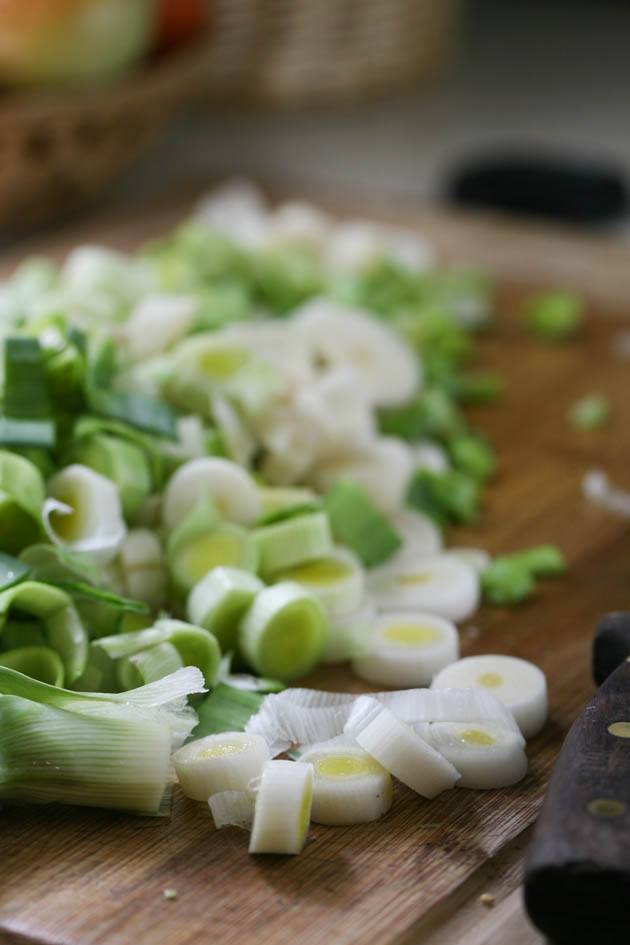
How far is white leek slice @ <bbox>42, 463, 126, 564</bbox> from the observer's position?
1213 mm

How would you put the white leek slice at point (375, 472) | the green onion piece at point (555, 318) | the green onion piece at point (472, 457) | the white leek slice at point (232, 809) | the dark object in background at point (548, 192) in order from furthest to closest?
the dark object in background at point (548, 192) < the green onion piece at point (555, 318) < the green onion piece at point (472, 457) < the white leek slice at point (375, 472) < the white leek slice at point (232, 809)

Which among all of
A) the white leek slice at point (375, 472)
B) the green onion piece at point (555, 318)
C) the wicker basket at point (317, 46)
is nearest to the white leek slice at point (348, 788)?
the white leek slice at point (375, 472)

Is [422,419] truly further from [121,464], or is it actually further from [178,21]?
[178,21]

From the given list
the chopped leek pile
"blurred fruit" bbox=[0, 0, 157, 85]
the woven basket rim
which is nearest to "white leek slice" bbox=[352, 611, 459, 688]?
the chopped leek pile

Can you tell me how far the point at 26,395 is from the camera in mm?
1253

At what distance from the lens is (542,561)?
141cm

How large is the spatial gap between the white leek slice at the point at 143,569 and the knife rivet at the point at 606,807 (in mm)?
536

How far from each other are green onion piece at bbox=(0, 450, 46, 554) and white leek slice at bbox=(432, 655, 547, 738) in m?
0.36

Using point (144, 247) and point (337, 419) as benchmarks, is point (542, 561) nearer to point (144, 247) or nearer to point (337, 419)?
point (337, 419)

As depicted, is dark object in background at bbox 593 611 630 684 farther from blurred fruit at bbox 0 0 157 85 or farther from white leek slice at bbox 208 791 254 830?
blurred fruit at bbox 0 0 157 85

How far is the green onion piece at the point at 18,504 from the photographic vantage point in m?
1.16

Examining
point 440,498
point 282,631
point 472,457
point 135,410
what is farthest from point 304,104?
point 282,631

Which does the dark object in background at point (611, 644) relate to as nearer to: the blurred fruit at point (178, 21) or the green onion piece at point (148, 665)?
the green onion piece at point (148, 665)

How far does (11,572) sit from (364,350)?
71 cm
